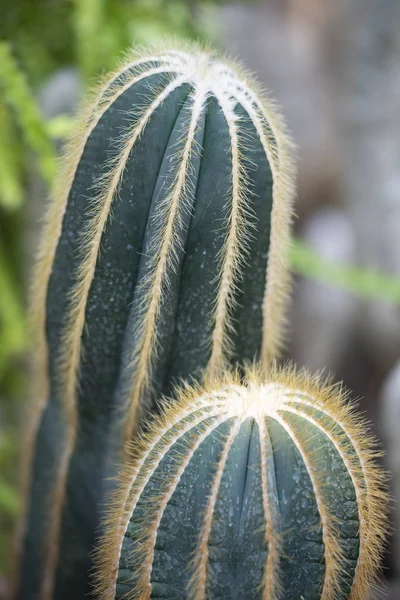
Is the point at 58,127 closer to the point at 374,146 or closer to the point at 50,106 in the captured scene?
the point at 50,106

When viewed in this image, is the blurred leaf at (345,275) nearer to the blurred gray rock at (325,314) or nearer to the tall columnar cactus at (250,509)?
the blurred gray rock at (325,314)

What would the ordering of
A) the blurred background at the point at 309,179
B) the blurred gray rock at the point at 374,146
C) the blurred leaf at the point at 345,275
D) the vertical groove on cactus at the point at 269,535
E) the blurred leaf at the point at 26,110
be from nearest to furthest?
1. the vertical groove on cactus at the point at 269,535
2. the blurred leaf at the point at 26,110
3. the blurred background at the point at 309,179
4. the blurred leaf at the point at 345,275
5. the blurred gray rock at the point at 374,146

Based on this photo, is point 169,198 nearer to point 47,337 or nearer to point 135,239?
point 135,239

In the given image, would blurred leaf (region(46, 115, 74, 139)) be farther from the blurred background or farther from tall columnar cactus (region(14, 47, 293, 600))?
tall columnar cactus (region(14, 47, 293, 600))

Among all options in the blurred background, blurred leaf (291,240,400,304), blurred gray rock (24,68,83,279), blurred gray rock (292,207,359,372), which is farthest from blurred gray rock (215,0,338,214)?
blurred gray rock (24,68,83,279)

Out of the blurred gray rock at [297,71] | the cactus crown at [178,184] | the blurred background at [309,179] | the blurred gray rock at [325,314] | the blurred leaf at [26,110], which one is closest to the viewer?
the cactus crown at [178,184]

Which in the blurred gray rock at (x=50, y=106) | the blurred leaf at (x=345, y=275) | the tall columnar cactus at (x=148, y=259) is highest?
the blurred gray rock at (x=50, y=106)

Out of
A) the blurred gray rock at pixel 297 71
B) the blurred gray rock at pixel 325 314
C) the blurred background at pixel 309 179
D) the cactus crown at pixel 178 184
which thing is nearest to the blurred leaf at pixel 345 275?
the blurred background at pixel 309 179
